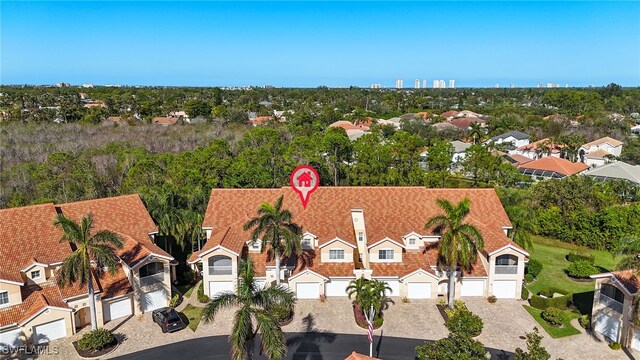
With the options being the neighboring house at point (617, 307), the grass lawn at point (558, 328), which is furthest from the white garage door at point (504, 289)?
the neighboring house at point (617, 307)

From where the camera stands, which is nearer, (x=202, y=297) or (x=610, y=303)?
(x=610, y=303)

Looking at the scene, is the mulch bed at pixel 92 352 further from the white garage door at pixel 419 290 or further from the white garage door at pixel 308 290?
the white garage door at pixel 419 290

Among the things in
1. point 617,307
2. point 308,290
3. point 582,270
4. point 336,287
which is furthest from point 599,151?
point 308,290

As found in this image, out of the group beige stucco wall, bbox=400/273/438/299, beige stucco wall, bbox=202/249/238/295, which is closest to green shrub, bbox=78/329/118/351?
beige stucco wall, bbox=202/249/238/295

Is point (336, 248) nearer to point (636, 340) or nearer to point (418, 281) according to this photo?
point (418, 281)

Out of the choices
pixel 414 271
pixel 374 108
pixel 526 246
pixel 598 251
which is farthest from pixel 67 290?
pixel 374 108

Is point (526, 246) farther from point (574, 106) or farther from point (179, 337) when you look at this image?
point (574, 106)
